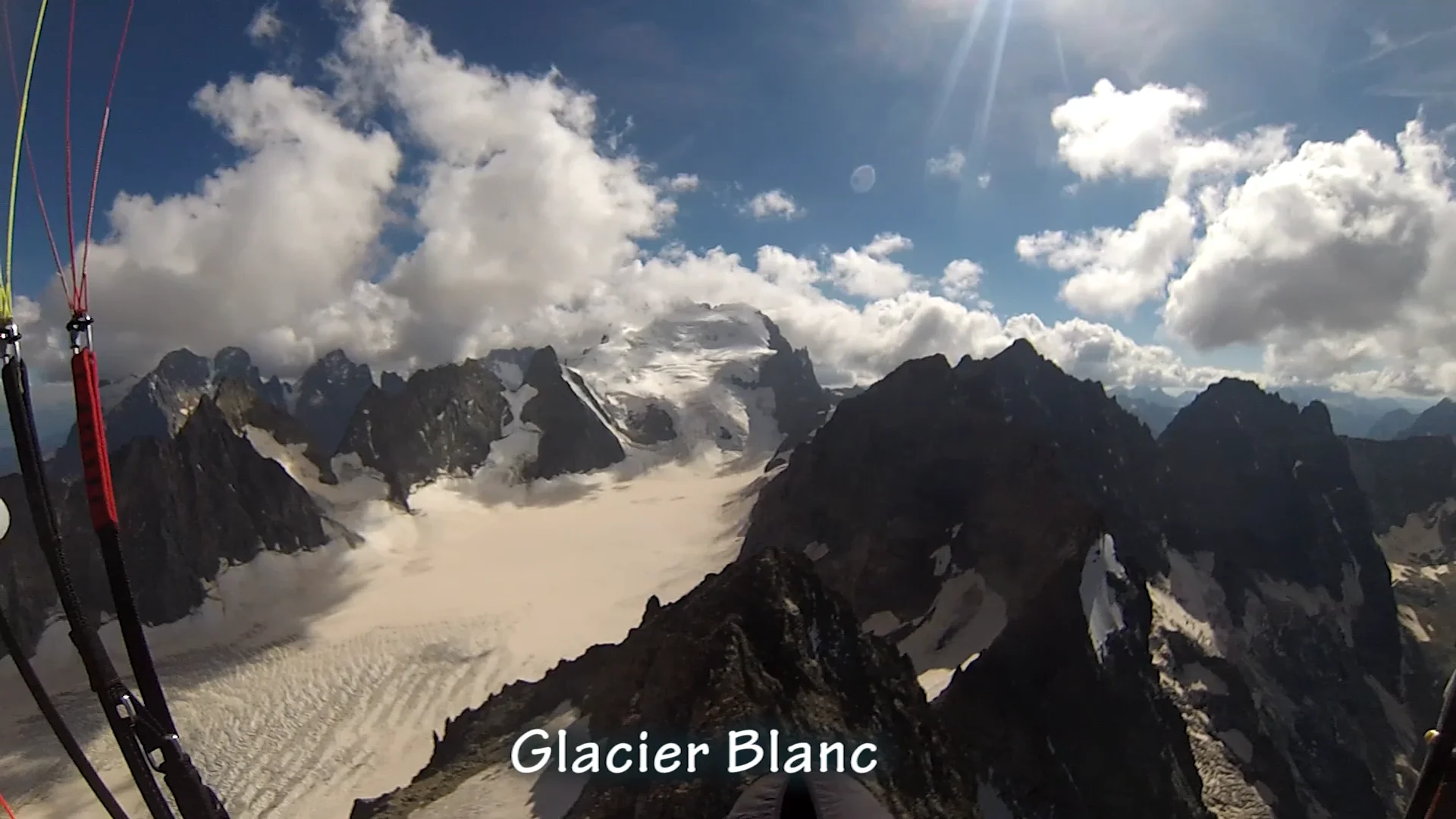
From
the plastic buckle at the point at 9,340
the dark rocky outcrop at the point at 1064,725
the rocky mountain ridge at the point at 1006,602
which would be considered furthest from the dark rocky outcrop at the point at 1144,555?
the plastic buckle at the point at 9,340

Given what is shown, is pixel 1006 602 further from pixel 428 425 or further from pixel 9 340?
pixel 428 425

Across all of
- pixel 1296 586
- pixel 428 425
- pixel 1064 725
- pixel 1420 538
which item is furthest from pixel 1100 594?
pixel 1420 538

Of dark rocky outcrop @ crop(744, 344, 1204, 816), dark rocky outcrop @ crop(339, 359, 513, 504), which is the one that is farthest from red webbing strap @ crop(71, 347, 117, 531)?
dark rocky outcrop @ crop(339, 359, 513, 504)

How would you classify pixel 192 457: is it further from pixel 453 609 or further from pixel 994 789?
pixel 994 789

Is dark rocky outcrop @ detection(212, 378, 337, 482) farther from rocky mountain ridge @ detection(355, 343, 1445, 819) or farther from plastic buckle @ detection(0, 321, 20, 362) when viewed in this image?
plastic buckle @ detection(0, 321, 20, 362)

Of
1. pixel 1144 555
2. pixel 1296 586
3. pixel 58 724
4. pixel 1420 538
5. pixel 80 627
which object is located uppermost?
pixel 80 627

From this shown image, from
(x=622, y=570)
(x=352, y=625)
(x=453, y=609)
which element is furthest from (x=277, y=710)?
(x=622, y=570)

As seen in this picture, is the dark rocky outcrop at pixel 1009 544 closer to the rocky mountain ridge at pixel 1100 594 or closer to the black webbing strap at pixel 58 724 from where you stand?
the rocky mountain ridge at pixel 1100 594
